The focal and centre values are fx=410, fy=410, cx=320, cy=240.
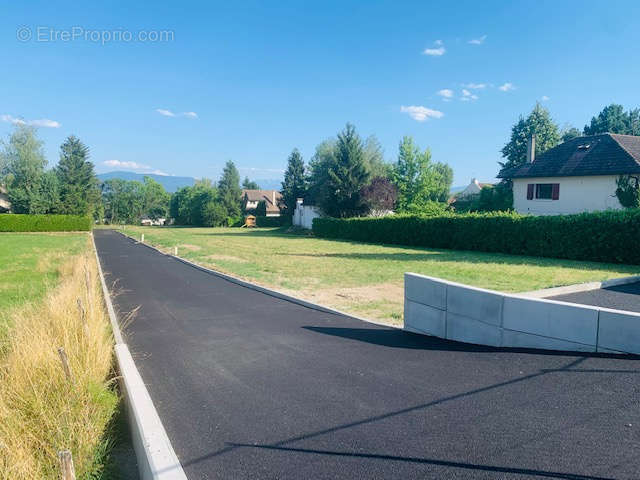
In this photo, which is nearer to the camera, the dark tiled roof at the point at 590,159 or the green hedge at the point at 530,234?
the green hedge at the point at 530,234

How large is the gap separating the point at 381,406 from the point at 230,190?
74080mm

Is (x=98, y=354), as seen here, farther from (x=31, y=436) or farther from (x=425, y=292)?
(x=425, y=292)

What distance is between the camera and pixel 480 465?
324 centimetres

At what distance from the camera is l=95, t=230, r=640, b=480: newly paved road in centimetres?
331

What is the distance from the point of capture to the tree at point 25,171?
53.7m

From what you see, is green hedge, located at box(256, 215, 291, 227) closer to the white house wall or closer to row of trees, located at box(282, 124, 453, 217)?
row of trees, located at box(282, 124, 453, 217)

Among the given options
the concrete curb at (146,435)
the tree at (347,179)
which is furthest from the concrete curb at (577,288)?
the tree at (347,179)

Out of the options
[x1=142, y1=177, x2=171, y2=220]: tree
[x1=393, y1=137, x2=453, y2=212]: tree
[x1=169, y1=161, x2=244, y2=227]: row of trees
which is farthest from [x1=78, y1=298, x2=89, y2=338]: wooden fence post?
[x1=142, y1=177, x2=171, y2=220]: tree

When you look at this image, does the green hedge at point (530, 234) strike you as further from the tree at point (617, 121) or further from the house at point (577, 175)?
the tree at point (617, 121)

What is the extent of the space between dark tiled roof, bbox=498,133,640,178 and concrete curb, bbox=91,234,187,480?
2989cm

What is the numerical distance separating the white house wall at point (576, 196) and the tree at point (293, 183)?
36420 mm

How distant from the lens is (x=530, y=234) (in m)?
20.7

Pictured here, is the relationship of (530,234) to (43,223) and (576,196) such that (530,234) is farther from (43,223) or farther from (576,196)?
(43,223)

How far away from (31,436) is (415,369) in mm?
4226
